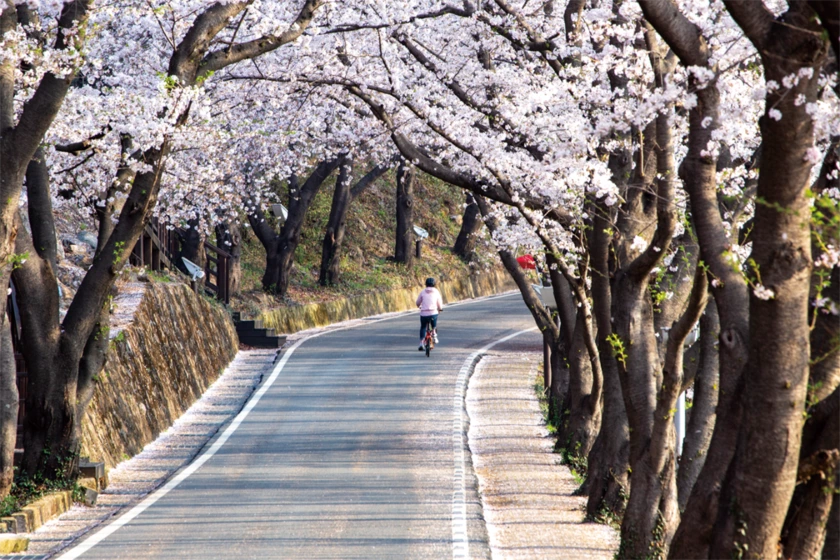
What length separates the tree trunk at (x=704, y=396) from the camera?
31.5ft

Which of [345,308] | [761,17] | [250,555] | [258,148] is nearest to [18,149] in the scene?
[250,555]

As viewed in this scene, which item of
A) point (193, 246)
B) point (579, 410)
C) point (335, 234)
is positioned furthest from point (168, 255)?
point (579, 410)

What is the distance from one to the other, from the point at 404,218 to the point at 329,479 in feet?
88.2

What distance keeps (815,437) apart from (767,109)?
1995 millimetres

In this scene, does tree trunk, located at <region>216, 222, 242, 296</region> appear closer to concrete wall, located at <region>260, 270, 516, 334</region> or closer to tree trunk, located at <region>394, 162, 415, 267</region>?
concrete wall, located at <region>260, 270, 516, 334</region>

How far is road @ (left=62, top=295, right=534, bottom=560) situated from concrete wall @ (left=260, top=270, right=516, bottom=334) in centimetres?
560

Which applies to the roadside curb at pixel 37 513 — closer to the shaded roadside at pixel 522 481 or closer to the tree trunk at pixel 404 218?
the shaded roadside at pixel 522 481

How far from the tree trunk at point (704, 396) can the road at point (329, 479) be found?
2.14 meters

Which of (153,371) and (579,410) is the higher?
(153,371)

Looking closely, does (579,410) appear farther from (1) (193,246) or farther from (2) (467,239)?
(2) (467,239)

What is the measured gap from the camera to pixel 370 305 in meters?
37.0

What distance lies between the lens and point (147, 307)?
1891cm

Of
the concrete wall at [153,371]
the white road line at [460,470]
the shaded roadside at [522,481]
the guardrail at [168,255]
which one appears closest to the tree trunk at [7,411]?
the concrete wall at [153,371]

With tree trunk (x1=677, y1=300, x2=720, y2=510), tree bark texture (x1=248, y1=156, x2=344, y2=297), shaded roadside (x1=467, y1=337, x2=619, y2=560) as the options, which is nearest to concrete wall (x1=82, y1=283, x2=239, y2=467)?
shaded roadside (x1=467, y1=337, x2=619, y2=560)
